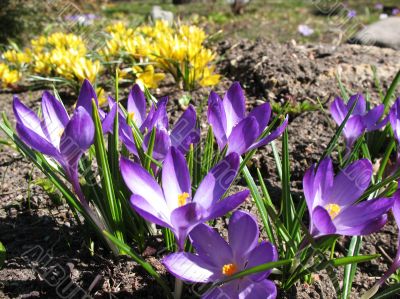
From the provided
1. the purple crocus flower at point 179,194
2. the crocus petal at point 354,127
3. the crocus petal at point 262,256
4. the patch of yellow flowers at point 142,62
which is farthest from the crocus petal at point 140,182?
the patch of yellow flowers at point 142,62

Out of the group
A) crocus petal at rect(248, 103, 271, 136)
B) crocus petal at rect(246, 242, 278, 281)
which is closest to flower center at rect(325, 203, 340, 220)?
crocus petal at rect(246, 242, 278, 281)

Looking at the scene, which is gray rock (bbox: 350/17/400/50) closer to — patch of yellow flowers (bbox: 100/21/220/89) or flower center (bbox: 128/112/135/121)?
patch of yellow flowers (bbox: 100/21/220/89)

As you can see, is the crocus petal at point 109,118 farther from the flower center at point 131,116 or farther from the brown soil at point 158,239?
the brown soil at point 158,239

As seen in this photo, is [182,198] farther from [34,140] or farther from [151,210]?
[34,140]

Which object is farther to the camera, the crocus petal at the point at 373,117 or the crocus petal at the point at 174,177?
the crocus petal at the point at 373,117

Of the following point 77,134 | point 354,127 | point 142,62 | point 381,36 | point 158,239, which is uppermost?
point 77,134

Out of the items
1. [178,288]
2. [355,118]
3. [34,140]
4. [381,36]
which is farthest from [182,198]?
[381,36]
